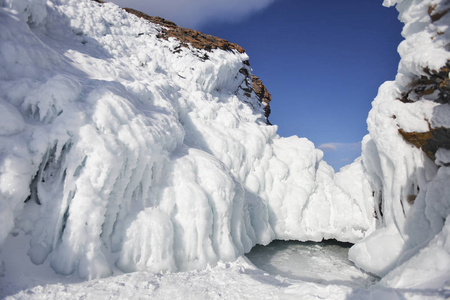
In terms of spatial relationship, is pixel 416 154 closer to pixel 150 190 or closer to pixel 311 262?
Answer: pixel 311 262

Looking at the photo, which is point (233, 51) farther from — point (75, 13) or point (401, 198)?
point (401, 198)

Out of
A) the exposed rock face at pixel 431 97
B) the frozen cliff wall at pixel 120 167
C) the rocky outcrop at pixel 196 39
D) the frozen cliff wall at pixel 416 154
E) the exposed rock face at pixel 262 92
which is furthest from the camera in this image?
the exposed rock face at pixel 262 92

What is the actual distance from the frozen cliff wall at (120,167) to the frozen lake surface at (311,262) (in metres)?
0.79

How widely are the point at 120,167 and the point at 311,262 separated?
8.84 m

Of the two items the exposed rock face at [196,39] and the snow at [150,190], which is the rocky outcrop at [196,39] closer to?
the exposed rock face at [196,39]

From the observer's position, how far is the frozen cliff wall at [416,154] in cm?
511

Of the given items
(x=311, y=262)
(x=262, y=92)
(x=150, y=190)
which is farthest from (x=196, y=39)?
(x=311, y=262)

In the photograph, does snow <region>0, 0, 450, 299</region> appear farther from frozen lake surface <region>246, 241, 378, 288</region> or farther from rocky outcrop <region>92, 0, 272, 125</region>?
rocky outcrop <region>92, 0, 272, 125</region>

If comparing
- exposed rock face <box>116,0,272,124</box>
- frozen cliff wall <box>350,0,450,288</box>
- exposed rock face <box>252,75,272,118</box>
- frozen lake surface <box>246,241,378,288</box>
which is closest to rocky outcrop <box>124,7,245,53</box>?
exposed rock face <box>116,0,272,124</box>

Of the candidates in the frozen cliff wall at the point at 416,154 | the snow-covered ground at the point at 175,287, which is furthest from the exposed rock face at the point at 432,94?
the snow-covered ground at the point at 175,287

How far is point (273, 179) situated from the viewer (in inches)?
503

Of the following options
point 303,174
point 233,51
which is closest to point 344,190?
point 303,174

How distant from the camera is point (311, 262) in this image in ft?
33.9

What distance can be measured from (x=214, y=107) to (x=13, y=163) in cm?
974
